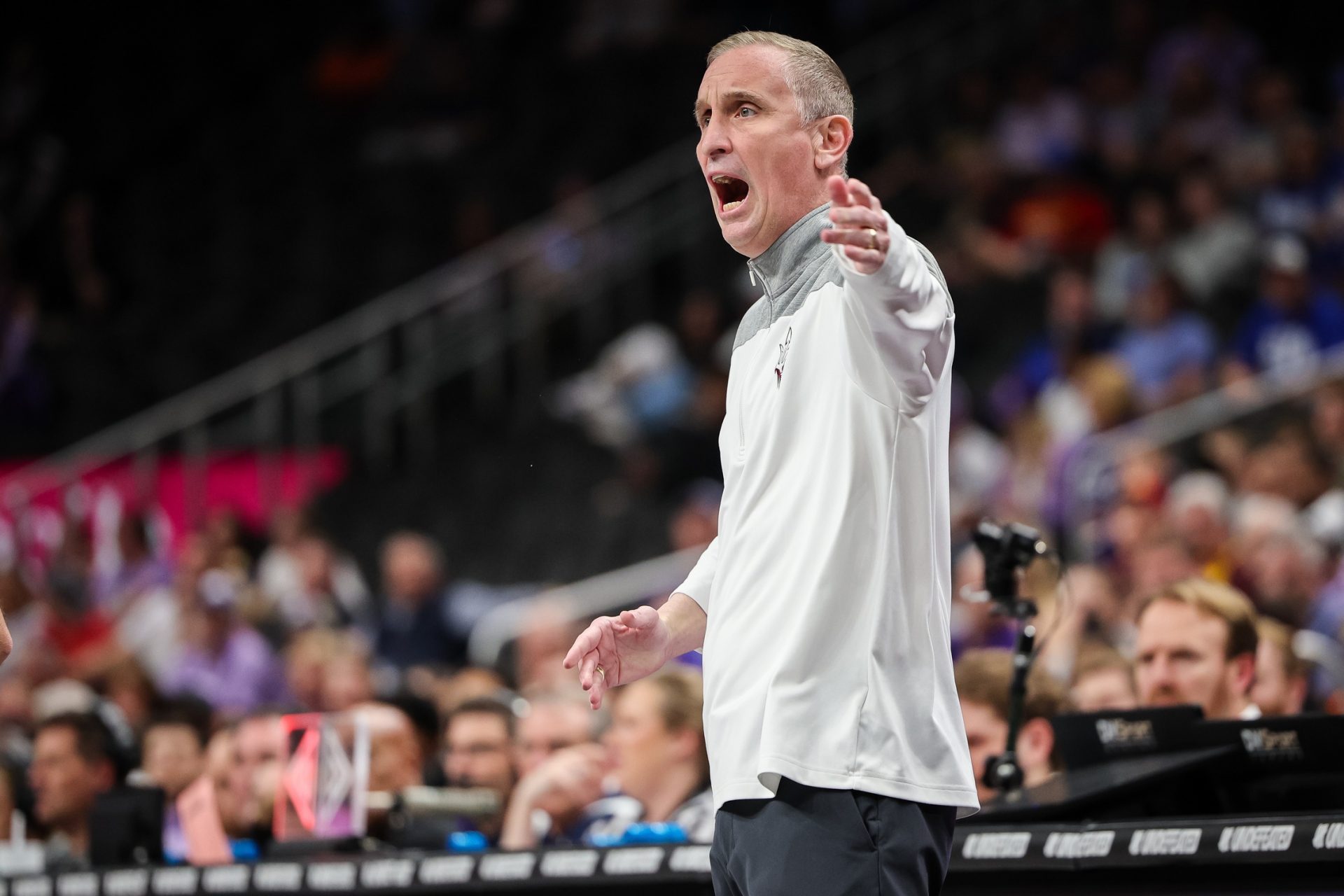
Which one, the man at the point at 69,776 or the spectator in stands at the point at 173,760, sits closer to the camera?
the man at the point at 69,776

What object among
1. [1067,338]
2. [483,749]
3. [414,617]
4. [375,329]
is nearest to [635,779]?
[483,749]

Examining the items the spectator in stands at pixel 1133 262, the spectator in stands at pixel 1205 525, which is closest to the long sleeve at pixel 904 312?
the spectator in stands at pixel 1205 525

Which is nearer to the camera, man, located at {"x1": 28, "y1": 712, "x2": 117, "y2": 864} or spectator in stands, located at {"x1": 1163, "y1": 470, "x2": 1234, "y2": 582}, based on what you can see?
man, located at {"x1": 28, "y1": 712, "x2": 117, "y2": 864}

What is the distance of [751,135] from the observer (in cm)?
293

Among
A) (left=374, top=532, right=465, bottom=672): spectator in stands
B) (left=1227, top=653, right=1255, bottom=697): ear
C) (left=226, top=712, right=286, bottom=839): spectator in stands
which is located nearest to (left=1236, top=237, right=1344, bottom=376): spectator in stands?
(left=374, top=532, right=465, bottom=672): spectator in stands

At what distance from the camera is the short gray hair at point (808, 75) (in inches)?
116

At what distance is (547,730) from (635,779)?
538 mm

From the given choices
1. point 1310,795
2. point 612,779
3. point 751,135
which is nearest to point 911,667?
point 751,135

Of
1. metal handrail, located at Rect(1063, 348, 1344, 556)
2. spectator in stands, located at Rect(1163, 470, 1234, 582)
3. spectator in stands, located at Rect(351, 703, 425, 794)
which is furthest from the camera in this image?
metal handrail, located at Rect(1063, 348, 1344, 556)

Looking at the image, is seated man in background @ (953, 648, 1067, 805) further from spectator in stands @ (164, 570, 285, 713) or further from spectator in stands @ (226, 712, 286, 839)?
spectator in stands @ (164, 570, 285, 713)

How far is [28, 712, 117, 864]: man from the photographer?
685 centimetres

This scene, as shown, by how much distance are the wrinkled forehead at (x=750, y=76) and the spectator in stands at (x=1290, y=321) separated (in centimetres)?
736

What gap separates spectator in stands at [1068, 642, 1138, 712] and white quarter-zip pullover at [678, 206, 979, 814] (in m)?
3.09

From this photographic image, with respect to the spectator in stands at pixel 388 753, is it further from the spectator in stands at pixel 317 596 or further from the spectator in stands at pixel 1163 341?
the spectator in stands at pixel 1163 341
